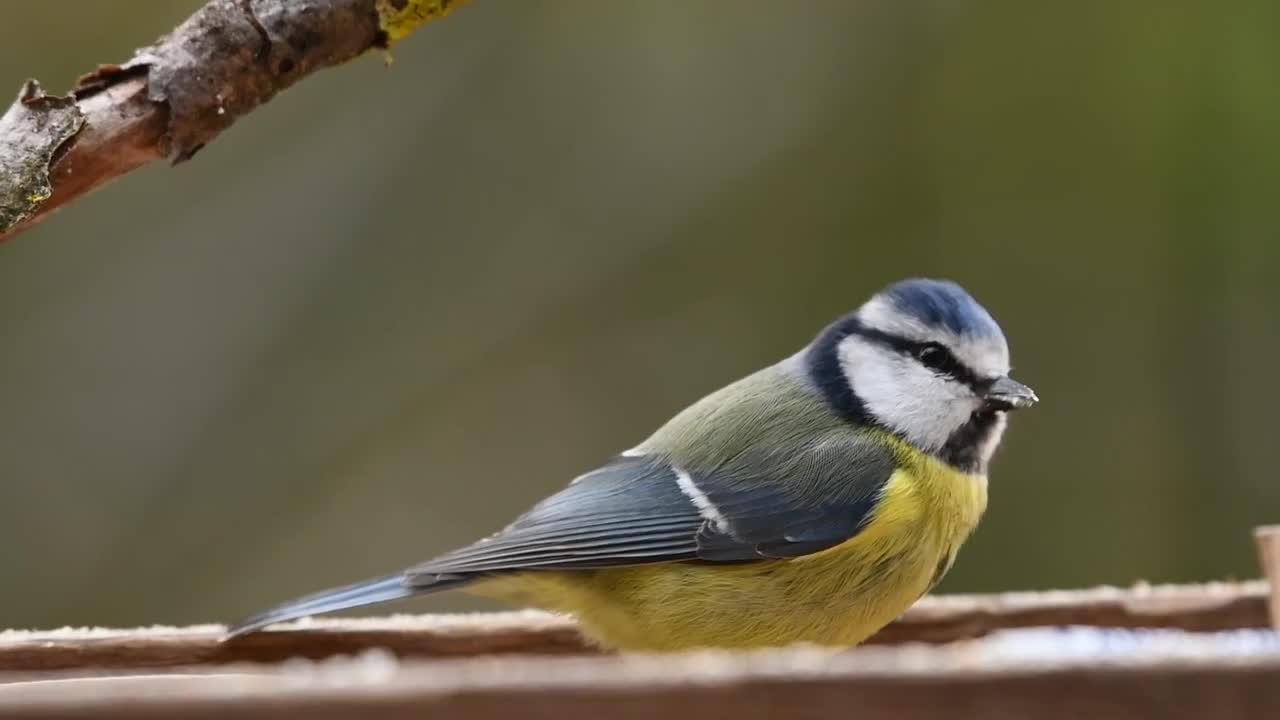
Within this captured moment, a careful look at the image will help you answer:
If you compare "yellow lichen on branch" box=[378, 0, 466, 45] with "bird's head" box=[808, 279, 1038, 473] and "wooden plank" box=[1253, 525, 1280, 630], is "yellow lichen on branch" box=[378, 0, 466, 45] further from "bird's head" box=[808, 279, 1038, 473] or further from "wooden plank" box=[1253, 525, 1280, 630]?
"wooden plank" box=[1253, 525, 1280, 630]

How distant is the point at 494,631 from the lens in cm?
128

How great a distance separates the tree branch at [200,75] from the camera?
105 centimetres

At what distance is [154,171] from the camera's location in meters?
2.59

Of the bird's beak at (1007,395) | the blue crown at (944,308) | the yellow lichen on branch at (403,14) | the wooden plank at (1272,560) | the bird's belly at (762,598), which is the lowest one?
the wooden plank at (1272,560)

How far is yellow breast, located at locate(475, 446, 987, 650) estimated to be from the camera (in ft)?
4.06

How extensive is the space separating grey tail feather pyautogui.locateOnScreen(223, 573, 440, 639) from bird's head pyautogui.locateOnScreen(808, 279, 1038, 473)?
0.48 m

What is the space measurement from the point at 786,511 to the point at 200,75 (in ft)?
2.13

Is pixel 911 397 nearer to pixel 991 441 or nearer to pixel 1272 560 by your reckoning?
pixel 991 441

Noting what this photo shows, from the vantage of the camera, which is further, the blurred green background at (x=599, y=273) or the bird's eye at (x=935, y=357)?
the blurred green background at (x=599, y=273)

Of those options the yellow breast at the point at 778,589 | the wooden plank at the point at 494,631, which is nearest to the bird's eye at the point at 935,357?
the yellow breast at the point at 778,589

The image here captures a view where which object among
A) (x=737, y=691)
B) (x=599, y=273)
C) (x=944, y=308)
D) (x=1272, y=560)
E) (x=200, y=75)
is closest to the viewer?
(x=737, y=691)

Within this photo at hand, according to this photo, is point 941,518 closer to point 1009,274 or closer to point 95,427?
point 1009,274

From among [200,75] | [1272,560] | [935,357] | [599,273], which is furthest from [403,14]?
[599,273]

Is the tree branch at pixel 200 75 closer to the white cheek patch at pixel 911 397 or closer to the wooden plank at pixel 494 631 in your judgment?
the wooden plank at pixel 494 631
